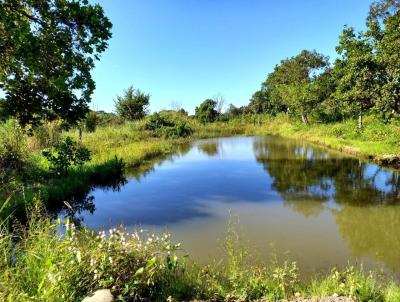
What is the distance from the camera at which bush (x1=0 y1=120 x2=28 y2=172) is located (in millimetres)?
9531

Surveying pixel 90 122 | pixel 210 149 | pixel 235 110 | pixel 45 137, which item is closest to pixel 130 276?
pixel 45 137

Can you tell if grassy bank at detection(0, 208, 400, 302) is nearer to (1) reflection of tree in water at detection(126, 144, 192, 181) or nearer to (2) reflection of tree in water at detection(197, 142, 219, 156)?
(1) reflection of tree in water at detection(126, 144, 192, 181)

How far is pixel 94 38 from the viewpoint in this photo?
7.43 m

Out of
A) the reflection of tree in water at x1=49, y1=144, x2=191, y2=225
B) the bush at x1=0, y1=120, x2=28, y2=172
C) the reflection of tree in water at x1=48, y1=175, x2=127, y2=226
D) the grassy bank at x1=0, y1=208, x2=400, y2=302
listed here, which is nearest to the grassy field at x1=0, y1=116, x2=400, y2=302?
the grassy bank at x1=0, y1=208, x2=400, y2=302

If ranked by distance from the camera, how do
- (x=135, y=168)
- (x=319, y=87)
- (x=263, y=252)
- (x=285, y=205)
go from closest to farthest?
(x=263, y=252) < (x=285, y=205) < (x=135, y=168) < (x=319, y=87)

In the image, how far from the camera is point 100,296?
308 cm

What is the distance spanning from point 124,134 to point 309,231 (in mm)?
17742

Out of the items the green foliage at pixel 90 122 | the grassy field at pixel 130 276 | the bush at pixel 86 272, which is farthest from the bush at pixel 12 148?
the green foliage at pixel 90 122

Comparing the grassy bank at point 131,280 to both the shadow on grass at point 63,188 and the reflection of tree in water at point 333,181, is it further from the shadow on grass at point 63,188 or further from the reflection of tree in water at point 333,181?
the reflection of tree in water at point 333,181

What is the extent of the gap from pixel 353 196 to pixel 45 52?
8.59m

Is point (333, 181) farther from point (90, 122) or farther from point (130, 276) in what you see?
point (90, 122)

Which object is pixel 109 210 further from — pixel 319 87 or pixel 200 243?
pixel 319 87

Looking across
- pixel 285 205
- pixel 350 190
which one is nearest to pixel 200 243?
pixel 285 205

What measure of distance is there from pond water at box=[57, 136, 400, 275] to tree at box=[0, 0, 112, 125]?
299 cm
